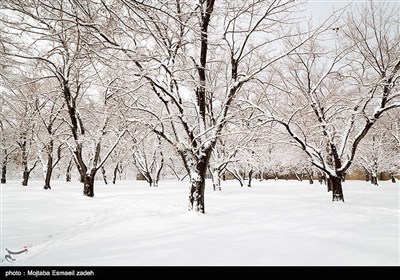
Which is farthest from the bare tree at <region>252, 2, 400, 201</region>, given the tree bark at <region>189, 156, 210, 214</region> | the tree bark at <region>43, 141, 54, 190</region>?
the tree bark at <region>43, 141, 54, 190</region>

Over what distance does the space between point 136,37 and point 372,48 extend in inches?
438

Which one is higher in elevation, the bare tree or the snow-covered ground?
the bare tree

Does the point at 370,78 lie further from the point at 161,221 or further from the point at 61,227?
the point at 61,227

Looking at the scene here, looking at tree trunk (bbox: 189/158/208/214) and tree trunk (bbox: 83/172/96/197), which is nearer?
tree trunk (bbox: 189/158/208/214)

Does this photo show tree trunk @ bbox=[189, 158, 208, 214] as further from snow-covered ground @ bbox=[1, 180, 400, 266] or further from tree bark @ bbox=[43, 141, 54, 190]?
tree bark @ bbox=[43, 141, 54, 190]

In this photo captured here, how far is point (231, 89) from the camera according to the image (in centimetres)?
871
